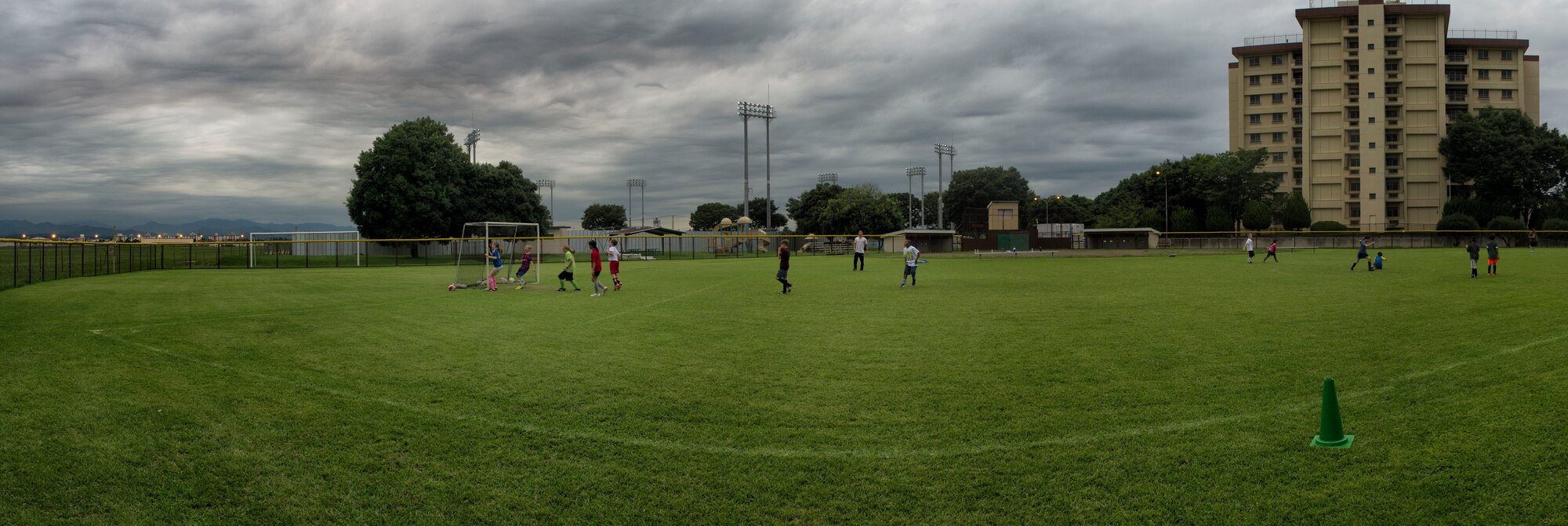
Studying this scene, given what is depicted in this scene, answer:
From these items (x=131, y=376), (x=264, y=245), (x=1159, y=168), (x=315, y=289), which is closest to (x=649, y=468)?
(x=131, y=376)

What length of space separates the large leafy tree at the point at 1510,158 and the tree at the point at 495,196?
86045 mm

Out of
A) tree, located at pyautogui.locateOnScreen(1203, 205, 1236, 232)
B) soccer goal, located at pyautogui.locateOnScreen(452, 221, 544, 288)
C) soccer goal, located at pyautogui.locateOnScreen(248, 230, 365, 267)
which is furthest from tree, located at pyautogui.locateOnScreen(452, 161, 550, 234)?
tree, located at pyautogui.locateOnScreen(1203, 205, 1236, 232)

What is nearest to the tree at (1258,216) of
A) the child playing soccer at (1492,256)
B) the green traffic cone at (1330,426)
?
the child playing soccer at (1492,256)

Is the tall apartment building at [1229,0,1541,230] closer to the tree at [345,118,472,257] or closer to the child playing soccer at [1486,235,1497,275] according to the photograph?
the child playing soccer at [1486,235,1497,275]

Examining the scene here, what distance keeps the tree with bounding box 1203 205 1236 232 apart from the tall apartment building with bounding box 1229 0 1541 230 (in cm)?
1201

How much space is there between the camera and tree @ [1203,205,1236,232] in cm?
7719

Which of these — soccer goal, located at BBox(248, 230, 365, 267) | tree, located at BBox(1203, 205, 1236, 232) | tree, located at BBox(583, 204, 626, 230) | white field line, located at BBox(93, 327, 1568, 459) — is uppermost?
tree, located at BBox(583, 204, 626, 230)

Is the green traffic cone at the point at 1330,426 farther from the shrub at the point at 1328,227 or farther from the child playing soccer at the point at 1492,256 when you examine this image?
the shrub at the point at 1328,227

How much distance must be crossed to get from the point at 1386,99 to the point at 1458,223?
64.9 ft

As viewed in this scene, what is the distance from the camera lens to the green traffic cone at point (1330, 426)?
6250mm

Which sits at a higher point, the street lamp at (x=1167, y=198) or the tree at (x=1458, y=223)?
the street lamp at (x=1167, y=198)

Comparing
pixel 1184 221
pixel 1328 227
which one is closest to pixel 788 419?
pixel 1184 221

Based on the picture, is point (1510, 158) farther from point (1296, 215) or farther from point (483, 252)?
point (483, 252)

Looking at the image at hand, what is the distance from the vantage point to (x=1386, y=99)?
8119 centimetres
